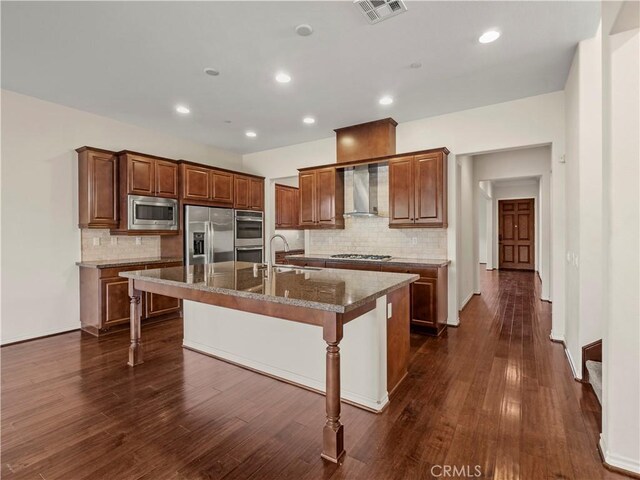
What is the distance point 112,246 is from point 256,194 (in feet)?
8.41

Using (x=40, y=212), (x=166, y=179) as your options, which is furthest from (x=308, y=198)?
(x=40, y=212)

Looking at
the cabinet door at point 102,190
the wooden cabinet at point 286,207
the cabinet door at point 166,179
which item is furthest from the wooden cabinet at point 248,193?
the cabinet door at point 102,190

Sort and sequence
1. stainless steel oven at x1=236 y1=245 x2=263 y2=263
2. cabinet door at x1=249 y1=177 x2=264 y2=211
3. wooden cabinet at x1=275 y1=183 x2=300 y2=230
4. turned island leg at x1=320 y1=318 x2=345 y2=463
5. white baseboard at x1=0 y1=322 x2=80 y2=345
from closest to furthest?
turned island leg at x1=320 y1=318 x2=345 y2=463, white baseboard at x1=0 y1=322 x2=80 y2=345, stainless steel oven at x1=236 y1=245 x2=263 y2=263, cabinet door at x1=249 y1=177 x2=264 y2=211, wooden cabinet at x1=275 y1=183 x2=300 y2=230

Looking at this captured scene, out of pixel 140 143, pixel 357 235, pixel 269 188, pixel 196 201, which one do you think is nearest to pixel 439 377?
pixel 357 235

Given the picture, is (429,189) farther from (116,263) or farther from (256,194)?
(116,263)

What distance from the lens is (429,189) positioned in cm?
420

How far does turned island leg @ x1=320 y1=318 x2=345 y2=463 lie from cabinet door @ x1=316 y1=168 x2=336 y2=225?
345 centimetres

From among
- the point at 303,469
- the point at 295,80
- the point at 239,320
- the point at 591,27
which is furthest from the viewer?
the point at 295,80

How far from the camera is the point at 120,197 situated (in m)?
4.37

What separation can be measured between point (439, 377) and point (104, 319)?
397cm

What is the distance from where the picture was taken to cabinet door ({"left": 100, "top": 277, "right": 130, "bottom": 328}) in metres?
3.98

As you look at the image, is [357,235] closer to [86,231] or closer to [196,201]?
[196,201]

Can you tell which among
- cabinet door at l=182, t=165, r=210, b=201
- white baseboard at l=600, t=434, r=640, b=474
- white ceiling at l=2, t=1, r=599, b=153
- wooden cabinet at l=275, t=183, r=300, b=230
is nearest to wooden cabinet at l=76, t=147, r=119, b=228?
white ceiling at l=2, t=1, r=599, b=153

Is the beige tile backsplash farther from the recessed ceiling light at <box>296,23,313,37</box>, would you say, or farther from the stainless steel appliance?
the recessed ceiling light at <box>296,23,313,37</box>
